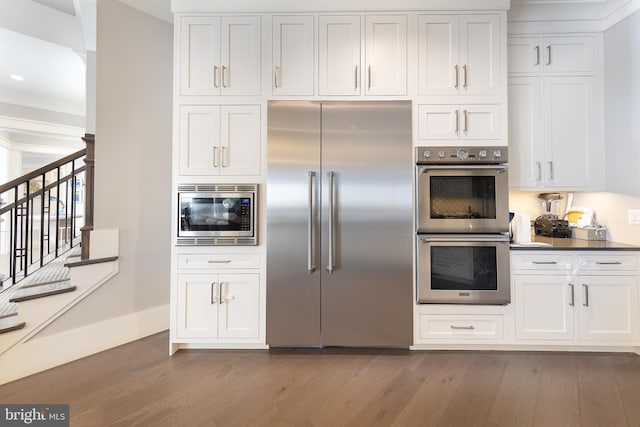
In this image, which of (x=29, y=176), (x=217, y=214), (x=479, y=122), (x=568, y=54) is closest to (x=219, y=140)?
(x=217, y=214)

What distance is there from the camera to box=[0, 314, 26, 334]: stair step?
1988mm

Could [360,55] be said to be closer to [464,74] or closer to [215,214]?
[464,74]

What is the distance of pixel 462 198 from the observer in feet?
7.59

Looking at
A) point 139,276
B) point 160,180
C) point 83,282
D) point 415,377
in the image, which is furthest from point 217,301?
point 415,377

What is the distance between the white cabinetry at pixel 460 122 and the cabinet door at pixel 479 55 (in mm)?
158

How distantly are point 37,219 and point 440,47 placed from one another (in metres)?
7.29

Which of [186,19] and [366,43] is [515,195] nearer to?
[366,43]

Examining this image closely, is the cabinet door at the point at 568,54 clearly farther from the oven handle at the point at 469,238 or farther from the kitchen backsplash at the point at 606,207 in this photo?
the oven handle at the point at 469,238

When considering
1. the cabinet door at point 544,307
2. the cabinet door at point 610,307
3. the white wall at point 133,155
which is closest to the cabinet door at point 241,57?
the white wall at point 133,155

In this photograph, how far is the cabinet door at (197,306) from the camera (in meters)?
2.30

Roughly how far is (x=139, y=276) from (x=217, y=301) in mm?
983

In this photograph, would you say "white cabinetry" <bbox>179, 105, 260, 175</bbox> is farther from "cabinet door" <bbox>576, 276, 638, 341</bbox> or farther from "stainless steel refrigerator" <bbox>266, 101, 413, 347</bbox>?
"cabinet door" <bbox>576, 276, 638, 341</bbox>

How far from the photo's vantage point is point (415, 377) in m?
2.02

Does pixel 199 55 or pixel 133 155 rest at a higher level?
pixel 199 55
